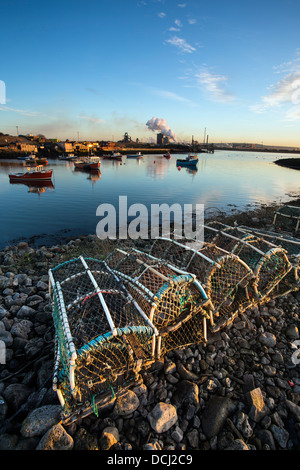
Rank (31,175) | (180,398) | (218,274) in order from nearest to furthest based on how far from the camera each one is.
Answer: (180,398) → (218,274) → (31,175)

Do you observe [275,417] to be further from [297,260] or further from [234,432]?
[297,260]

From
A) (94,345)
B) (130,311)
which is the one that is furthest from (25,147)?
(94,345)

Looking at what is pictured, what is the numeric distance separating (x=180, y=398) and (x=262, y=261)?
2.58 metres

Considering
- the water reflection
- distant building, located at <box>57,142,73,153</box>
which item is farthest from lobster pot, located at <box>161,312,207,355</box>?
distant building, located at <box>57,142,73,153</box>

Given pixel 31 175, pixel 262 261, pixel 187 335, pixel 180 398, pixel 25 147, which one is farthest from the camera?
pixel 25 147

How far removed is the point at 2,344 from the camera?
11.3ft

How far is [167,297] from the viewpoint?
294cm

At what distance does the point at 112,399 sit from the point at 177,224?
11.5m

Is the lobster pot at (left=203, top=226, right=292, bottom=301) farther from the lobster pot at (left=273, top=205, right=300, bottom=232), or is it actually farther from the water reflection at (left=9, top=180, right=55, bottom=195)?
the water reflection at (left=9, top=180, right=55, bottom=195)

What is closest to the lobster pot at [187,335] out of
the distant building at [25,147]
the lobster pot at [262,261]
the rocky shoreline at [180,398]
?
A: the rocky shoreline at [180,398]

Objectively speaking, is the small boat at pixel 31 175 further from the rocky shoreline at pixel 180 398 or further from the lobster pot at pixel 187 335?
the lobster pot at pixel 187 335

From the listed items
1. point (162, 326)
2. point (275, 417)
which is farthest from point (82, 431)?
point (275, 417)

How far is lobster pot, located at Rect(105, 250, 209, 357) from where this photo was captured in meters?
2.92

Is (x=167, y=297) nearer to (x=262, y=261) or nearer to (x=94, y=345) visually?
(x=94, y=345)
